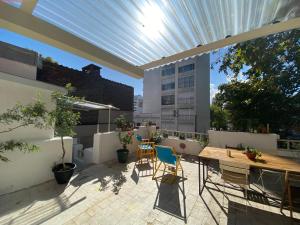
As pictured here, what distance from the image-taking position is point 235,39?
2373 millimetres

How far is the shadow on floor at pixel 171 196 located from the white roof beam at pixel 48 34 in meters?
2.89

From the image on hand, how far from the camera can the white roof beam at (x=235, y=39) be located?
2012 mm

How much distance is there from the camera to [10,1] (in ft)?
5.57

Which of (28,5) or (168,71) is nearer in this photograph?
(28,5)

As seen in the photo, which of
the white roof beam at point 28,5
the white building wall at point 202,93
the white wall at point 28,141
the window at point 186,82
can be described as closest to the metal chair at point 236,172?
the white roof beam at point 28,5

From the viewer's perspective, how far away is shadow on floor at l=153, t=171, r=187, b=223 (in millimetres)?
2666

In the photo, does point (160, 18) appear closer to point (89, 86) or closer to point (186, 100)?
point (89, 86)

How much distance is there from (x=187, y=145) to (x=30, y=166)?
5371mm

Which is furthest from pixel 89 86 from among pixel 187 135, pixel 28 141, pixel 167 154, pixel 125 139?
pixel 167 154

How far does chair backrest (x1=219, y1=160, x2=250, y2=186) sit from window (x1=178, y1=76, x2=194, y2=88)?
16712mm

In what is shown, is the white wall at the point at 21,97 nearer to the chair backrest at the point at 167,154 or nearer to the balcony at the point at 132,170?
the balcony at the point at 132,170

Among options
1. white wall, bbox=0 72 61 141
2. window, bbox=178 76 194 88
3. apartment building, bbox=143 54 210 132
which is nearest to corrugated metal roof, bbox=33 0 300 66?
white wall, bbox=0 72 61 141

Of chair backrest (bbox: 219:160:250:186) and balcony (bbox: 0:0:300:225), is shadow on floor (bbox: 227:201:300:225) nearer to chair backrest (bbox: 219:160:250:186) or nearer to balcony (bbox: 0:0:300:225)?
balcony (bbox: 0:0:300:225)

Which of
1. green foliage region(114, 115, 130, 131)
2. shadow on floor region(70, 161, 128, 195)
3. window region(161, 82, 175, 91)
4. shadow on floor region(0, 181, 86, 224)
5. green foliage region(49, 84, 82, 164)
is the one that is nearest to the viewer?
shadow on floor region(0, 181, 86, 224)
